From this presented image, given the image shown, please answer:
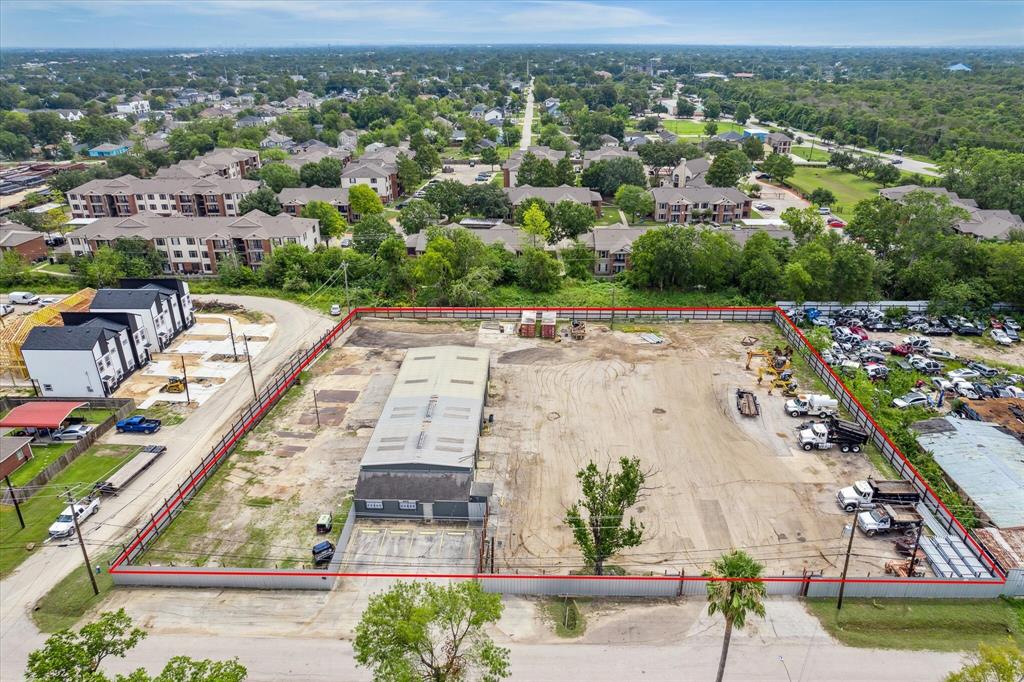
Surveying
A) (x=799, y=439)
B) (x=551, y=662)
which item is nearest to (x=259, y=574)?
(x=551, y=662)

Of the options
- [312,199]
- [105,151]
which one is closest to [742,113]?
[312,199]

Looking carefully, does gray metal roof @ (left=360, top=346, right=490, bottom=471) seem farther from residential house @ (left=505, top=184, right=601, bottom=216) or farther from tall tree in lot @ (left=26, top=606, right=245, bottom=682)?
residential house @ (left=505, top=184, right=601, bottom=216)

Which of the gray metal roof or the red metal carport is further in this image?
the red metal carport

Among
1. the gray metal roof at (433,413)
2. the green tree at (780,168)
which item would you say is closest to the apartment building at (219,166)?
the gray metal roof at (433,413)

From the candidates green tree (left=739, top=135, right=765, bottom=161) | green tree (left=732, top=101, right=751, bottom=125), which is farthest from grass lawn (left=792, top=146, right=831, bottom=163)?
green tree (left=732, top=101, right=751, bottom=125)

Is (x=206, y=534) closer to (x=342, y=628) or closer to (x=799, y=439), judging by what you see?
(x=342, y=628)

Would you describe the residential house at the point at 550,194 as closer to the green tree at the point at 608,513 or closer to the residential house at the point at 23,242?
the residential house at the point at 23,242

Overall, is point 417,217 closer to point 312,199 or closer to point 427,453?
point 312,199
